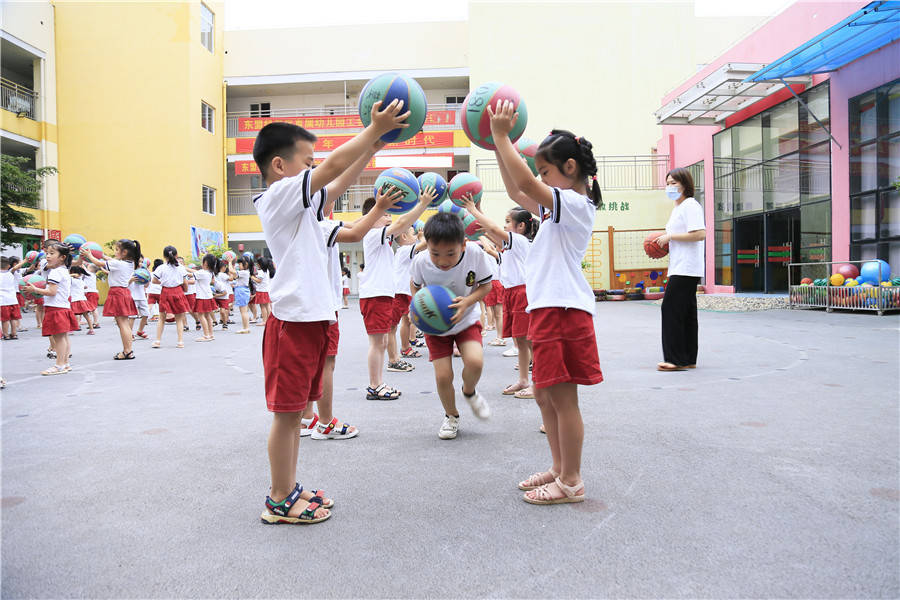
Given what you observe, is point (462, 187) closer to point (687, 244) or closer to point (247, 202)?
point (687, 244)

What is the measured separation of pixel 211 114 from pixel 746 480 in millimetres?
26102

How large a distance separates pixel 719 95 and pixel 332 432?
574 inches

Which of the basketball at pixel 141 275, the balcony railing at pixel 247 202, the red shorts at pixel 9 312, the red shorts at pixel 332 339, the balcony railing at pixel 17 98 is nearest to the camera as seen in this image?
the red shorts at pixel 332 339

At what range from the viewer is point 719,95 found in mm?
14648

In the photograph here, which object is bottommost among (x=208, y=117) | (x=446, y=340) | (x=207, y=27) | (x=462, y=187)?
(x=446, y=340)

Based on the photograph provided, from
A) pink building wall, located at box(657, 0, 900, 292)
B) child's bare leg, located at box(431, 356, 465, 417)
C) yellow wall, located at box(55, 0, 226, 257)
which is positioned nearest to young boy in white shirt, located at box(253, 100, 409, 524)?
child's bare leg, located at box(431, 356, 465, 417)

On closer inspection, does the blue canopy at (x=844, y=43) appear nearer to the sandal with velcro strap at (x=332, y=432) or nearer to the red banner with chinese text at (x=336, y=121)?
the sandal with velcro strap at (x=332, y=432)

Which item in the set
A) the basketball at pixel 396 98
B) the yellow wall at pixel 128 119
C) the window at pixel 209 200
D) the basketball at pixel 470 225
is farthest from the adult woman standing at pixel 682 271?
the window at pixel 209 200

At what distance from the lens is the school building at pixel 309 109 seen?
67.8ft

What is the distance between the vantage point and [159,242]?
72.4ft

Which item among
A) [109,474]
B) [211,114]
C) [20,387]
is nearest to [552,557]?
[109,474]

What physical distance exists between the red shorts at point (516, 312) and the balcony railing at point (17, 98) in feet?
73.5

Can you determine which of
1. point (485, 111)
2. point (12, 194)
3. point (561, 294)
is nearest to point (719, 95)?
point (485, 111)

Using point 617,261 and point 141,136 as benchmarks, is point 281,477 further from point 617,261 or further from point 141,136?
point 141,136
